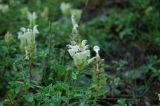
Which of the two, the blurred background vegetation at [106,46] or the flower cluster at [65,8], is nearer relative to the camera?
the blurred background vegetation at [106,46]

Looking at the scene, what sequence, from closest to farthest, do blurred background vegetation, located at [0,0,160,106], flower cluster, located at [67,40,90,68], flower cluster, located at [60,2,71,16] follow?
flower cluster, located at [67,40,90,68]
blurred background vegetation, located at [0,0,160,106]
flower cluster, located at [60,2,71,16]

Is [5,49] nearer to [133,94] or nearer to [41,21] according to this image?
[133,94]

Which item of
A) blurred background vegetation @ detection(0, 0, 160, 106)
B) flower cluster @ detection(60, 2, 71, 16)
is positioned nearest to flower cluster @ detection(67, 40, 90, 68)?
blurred background vegetation @ detection(0, 0, 160, 106)

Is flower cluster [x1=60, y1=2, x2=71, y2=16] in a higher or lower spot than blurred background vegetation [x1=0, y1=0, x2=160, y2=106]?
higher

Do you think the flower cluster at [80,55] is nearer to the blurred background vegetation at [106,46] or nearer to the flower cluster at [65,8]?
the blurred background vegetation at [106,46]

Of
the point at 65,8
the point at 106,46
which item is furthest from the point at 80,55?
the point at 65,8

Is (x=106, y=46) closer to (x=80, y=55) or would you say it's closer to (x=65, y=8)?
(x=65, y=8)

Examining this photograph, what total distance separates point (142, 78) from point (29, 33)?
119 centimetres

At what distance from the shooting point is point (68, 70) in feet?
8.02

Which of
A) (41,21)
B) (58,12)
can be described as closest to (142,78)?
(41,21)

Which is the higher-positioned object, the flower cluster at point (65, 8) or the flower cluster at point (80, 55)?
the flower cluster at point (65, 8)

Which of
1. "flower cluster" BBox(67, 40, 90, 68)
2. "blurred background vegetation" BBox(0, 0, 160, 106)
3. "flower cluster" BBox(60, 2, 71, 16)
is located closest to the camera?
"flower cluster" BBox(67, 40, 90, 68)

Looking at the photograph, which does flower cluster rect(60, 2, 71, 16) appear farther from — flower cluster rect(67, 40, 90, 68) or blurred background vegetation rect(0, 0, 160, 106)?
flower cluster rect(67, 40, 90, 68)

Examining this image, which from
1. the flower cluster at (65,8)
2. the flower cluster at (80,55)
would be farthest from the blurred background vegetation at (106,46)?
the flower cluster at (80,55)
